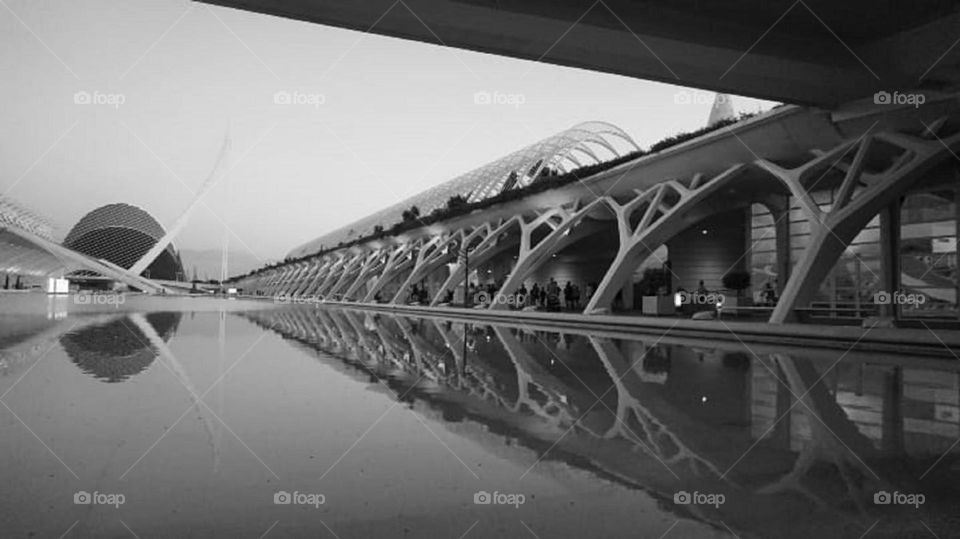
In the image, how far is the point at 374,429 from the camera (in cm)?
486

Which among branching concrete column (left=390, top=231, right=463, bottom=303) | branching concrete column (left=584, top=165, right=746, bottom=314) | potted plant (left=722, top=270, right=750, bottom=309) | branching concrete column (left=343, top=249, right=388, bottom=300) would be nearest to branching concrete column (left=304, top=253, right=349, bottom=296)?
branching concrete column (left=343, top=249, right=388, bottom=300)

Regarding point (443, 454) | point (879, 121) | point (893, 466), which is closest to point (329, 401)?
point (443, 454)

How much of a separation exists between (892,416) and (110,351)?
35.4 feet

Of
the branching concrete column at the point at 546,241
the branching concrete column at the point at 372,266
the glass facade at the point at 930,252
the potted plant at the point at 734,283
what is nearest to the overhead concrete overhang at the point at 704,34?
the glass facade at the point at 930,252

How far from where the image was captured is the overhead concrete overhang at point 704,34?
8086 millimetres

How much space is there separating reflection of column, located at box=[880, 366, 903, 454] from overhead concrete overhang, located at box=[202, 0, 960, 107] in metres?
5.28

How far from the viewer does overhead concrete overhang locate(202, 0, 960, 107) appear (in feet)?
26.5

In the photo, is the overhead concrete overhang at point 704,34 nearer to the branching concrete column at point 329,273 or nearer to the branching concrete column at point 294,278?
the branching concrete column at point 329,273

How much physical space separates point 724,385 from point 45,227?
118 m

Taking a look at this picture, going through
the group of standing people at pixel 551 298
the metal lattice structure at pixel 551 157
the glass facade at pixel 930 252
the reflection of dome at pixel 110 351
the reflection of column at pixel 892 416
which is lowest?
the reflection of column at pixel 892 416

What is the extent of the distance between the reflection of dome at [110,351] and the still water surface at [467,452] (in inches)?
5.2

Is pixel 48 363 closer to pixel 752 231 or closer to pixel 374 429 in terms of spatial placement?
pixel 374 429

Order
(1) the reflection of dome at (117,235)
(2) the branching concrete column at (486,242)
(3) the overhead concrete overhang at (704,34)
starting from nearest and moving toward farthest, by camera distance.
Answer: (3) the overhead concrete overhang at (704,34) → (2) the branching concrete column at (486,242) → (1) the reflection of dome at (117,235)

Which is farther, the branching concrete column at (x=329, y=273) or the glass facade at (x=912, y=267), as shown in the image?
the branching concrete column at (x=329, y=273)
